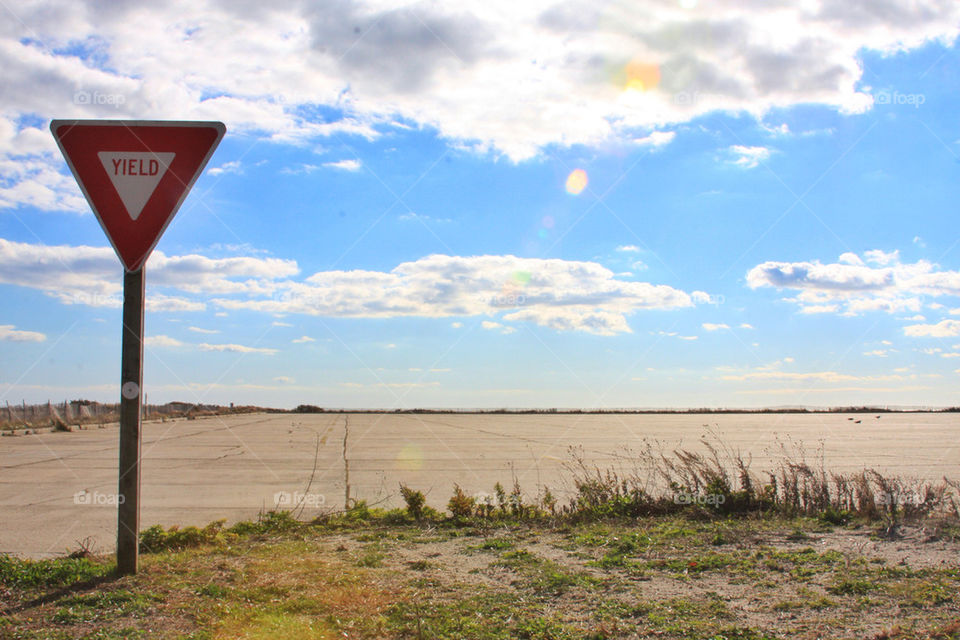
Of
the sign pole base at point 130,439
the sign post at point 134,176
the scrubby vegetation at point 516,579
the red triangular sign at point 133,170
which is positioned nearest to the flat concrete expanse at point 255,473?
the scrubby vegetation at point 516,579

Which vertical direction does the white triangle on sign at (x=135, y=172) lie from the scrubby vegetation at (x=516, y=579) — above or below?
above

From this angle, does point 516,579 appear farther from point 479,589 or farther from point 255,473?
point 255,473

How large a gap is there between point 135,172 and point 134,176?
0.11ft

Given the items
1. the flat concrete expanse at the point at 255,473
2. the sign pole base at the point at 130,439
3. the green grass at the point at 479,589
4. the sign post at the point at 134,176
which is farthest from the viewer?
the flat concrete expanse at the point at 255,473

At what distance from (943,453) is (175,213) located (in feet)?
83.1

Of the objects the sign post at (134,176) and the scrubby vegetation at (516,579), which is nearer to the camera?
the scrubby vegetation at (516,579)

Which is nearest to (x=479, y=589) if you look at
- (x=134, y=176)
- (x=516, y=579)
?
(x=516, y=579)

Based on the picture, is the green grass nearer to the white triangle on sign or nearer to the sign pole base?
the sign pole base

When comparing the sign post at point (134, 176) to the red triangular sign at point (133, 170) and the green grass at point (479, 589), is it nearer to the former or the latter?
the red triangular sign at point (133, 170)

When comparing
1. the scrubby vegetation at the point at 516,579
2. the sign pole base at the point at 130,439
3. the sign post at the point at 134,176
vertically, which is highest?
the sign post at the point at 134,176

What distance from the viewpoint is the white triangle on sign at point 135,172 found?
5227mm

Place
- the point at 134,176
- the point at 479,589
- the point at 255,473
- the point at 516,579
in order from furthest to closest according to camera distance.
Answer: the point at 255,473, the point at 516,579, the point at 134,176, the point at 479,589

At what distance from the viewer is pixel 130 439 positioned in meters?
5.12

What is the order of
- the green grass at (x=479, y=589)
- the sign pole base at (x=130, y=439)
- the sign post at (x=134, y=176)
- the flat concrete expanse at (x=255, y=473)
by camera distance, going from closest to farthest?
the green grass at (x=479, y=589) < the sign pole base at (x=130, y=439) < the sign post at (x=134, y=176) < the flat concrete expanse at (x=255, y=473)
